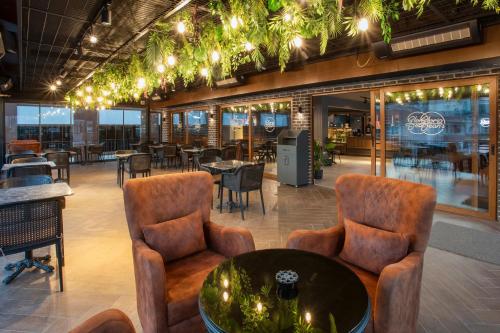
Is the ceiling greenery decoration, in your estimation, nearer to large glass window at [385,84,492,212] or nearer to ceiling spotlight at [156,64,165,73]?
ceiling spotlight at [156,64,165,73]

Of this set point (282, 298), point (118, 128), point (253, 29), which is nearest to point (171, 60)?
point (253, 29)

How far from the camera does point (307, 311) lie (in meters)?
1.37

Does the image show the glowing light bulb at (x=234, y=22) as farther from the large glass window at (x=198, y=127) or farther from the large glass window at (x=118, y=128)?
the large glass window at (x=118, y=128)

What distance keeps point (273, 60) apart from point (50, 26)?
428cm

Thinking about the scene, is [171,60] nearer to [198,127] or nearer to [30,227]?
[30,227]

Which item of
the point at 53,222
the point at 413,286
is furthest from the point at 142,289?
the point at 413,286

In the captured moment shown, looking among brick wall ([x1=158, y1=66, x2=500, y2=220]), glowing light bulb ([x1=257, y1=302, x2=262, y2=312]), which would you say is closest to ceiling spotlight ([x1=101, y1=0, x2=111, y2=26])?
glowing light bulb ([x1=257, y1=302, x2=262, y2=312])

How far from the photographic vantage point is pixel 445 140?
5500 mm

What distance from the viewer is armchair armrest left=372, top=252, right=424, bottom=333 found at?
1.65 m

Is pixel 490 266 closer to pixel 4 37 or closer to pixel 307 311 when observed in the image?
pixel 307 311

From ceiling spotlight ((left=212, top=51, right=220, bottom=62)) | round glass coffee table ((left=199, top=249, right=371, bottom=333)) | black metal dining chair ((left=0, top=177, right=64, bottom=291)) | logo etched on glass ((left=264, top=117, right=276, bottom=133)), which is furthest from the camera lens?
logo etched on glass ((left=264, top=117, right=276, bottom=133))

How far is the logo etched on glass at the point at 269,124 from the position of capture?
391 inches

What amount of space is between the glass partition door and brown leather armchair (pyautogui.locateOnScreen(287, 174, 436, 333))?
3.94m

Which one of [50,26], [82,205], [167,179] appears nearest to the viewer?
[167,179]
